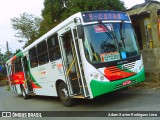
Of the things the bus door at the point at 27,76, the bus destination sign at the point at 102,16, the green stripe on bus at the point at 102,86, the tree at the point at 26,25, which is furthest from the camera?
the tree at the point at 26,25

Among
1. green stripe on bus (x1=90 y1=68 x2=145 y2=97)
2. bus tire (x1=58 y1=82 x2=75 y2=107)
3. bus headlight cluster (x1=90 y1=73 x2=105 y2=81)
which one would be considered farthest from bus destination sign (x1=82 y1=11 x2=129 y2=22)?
bus tire (x1=58 y1=82 x2=75 y2=107)

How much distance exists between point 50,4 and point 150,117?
75.5 ft

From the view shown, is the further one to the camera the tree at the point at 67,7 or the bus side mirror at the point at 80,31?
the tree at the point at 67,7

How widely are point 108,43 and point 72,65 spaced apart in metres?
1.48

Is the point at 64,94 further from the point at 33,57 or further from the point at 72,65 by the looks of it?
the point at 33,57

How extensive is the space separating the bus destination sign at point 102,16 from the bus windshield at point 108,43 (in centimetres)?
23

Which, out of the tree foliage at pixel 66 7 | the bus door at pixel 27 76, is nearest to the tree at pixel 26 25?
the tree foliage at pixel 66 7

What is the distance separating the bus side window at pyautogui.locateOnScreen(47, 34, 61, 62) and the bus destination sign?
1.85 metres

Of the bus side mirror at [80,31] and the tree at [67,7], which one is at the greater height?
the tree at [67,7]

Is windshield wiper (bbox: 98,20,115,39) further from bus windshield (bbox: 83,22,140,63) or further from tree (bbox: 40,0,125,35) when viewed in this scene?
tree (bbox: 40,0,125,35)

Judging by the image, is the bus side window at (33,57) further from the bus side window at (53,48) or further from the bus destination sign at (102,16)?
the bus destination sign at (102,16)

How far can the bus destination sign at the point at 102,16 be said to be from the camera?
9180 millimetres

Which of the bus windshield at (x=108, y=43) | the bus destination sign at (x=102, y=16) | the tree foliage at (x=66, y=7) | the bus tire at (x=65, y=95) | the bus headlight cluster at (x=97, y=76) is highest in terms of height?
the tree foliage at (x=66, y=7)

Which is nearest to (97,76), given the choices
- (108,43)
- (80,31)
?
(108,43)
